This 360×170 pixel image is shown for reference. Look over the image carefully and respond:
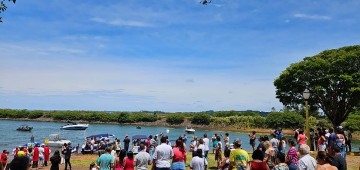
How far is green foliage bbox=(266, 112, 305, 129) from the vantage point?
274 ft

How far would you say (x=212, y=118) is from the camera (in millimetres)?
130000

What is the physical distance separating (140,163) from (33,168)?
13890 millimetres

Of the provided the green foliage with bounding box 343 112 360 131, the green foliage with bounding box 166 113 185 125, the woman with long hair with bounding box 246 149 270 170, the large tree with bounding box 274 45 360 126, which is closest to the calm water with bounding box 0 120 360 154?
the green foliage with bounding box 343 112 360 131

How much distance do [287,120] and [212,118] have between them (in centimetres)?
4790

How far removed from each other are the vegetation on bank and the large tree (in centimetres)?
2085

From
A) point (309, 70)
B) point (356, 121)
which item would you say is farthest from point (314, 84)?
point (356, 121)

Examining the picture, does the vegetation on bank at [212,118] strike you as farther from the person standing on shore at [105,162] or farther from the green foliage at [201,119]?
the person standing on shore at [105,162]

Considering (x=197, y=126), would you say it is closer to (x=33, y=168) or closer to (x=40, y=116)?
(x=40, y=116)

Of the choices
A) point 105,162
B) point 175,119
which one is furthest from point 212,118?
point 105,162

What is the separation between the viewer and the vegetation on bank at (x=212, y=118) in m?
81.2

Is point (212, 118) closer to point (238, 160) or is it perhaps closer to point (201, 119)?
point (201, 119)

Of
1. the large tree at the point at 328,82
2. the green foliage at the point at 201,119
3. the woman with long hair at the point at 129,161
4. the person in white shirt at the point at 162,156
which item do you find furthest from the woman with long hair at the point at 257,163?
the green foliage at the point at 201,119

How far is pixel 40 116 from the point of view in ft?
575

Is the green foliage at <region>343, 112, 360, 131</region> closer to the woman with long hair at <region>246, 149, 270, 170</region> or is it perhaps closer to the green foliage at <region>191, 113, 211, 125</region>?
the woman with long hair at <region>246, 149, 270, 170</region>
